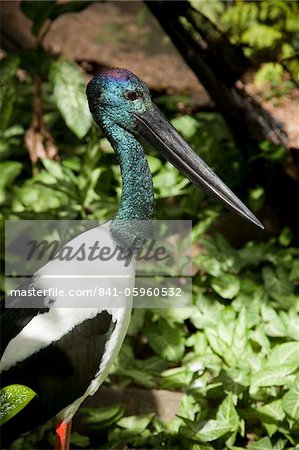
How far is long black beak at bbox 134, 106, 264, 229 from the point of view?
328 cm

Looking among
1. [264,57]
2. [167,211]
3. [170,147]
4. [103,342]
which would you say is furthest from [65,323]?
[264,57]

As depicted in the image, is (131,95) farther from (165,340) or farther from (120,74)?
(165,340)

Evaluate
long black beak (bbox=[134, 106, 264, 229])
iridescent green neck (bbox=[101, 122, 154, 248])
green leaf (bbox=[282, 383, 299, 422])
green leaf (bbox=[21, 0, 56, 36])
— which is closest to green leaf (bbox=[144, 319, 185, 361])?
green leaf (bbox=[282, 383, 299, 422])

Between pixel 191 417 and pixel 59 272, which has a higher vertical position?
pixel 59 272

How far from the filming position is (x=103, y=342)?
128 inches

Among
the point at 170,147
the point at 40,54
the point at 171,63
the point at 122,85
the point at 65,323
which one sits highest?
the point at 122,85

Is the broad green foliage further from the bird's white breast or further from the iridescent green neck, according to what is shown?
the iridescent green neck

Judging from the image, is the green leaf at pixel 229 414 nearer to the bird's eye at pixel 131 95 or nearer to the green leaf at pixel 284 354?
the green leaf at pixel 284 354

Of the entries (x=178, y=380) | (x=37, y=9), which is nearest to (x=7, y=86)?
(x=37, y=9)

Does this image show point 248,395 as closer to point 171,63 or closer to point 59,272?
point 59,272

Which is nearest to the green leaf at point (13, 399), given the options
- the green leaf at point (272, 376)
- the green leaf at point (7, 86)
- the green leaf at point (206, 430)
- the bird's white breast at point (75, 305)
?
the bird's white breast at point (75, 305)

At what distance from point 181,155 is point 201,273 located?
62.2 inches

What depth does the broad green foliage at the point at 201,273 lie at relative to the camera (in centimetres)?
376

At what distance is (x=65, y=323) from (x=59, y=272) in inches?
8.5
